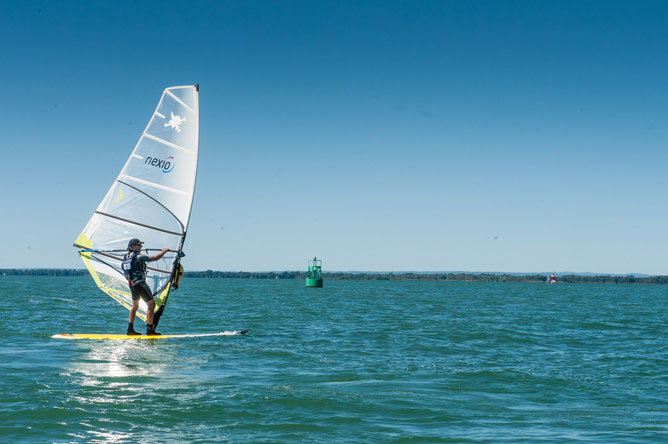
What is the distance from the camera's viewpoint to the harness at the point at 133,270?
17.4m

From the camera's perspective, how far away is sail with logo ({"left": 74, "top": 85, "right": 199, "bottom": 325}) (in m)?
18.7

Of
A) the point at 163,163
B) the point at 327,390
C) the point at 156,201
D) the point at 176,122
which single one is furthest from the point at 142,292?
the point at 327,390

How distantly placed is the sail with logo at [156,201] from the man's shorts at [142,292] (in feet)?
2.85

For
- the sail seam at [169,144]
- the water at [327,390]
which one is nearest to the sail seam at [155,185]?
the sail seam at [169,144]

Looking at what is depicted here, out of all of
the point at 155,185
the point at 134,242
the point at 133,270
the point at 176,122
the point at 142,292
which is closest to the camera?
the point at 133,270

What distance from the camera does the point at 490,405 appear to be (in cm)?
1102

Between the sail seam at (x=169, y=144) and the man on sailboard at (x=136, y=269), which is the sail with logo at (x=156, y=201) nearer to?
the sail seam at (x=169, y=144)

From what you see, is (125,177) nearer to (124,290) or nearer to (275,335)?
(124,290)

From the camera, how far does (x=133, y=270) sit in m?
17.5

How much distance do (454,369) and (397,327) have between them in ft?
38.8

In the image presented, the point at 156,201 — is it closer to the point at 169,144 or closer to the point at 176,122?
the point at 169,144

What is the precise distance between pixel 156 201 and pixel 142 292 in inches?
107

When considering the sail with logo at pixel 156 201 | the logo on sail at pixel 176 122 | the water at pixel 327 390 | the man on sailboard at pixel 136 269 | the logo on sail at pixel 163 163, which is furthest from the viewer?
the logo on sail at pixel 176 122

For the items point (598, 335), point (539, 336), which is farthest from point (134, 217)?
point (598, 335)
